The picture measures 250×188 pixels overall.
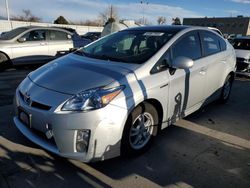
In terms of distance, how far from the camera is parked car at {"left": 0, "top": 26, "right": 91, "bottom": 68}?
323 inches

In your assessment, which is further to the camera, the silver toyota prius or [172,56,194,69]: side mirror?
[172,56,194,69]: side mirror

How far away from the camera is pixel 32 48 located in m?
8.63

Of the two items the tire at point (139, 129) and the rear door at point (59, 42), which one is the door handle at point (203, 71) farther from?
the rear door at point (59, 42)

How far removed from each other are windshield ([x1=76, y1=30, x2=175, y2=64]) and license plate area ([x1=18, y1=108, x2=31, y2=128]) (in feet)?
4.29

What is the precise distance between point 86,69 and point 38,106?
79cm

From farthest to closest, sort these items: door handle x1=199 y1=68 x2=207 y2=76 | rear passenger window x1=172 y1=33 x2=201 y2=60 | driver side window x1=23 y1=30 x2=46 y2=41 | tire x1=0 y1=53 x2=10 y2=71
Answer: driver side window x1=23 y1=30 x2=46 y2=41 → tire x1=0 y1=53 x2=10 y2=71 → door handle x1=199 y1=68 x2=207 y2=76 → rear passenger window x1=172 y1=33 x2=201 y2=60

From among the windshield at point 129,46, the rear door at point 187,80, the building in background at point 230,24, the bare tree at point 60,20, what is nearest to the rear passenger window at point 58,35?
the windshield at point 129,46

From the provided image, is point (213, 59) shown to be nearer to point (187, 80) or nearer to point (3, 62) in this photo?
point (187, 80)

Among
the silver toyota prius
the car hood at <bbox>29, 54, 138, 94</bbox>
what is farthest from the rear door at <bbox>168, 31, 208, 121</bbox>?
the car hood at <bbox>29, 54, 138, 94</bbox>

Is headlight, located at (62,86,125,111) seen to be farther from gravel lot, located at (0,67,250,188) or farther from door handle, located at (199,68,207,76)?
door handle, located at (199,68,207,76)

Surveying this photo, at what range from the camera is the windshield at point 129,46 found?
3534 mm

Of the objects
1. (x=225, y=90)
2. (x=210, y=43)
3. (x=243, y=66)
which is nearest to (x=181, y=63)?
(x=210, y=43)

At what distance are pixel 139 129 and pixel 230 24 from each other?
245 feet

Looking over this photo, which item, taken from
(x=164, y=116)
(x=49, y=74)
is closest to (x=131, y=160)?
(x=164, y=116)
